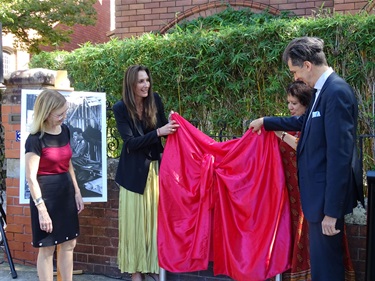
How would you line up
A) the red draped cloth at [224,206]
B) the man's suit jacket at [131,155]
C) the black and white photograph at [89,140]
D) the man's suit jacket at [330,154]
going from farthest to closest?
1. the black and white photograph at [89,140]
2. the man's suit jacket at [131,155]
3. the red draped cloth at [224,206]
4. the man's suit jacket at [330,154]

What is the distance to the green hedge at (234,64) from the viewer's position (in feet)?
13.7

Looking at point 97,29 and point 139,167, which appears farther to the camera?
point 97,29

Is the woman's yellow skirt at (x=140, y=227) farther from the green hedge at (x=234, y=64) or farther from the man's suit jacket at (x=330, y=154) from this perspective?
the man's suit jacket at (x=330, y=154)

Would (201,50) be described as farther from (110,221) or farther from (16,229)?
(16,229)

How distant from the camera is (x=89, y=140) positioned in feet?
15.9

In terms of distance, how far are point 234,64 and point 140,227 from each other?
5.61 ft

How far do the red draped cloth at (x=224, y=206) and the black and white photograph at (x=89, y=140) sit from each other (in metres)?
0.82

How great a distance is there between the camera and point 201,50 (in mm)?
4680

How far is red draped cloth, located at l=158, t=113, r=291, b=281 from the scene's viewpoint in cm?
391

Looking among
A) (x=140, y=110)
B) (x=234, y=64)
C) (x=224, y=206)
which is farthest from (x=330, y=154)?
(x=140, y=110)

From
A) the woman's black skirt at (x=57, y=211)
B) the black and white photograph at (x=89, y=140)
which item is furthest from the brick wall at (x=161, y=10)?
the woman's black skirt at (x=57, y=211)

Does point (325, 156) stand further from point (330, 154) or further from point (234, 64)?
point (234, 64)

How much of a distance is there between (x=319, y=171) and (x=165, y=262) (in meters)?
1.76

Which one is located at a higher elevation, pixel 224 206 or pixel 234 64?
pixel 234 64
